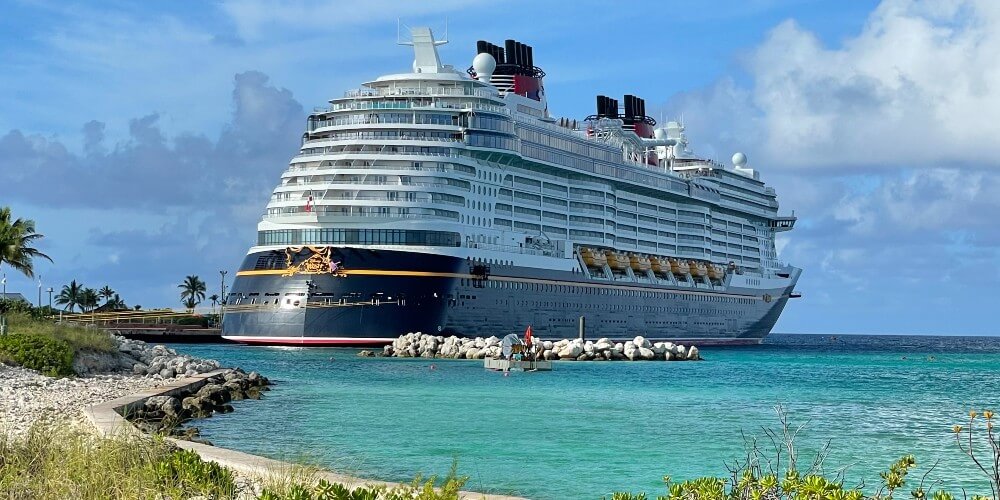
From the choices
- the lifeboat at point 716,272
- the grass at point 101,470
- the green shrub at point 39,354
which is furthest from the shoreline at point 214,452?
the lifeboat at point 716,272

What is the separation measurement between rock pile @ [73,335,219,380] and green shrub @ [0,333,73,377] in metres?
1.01

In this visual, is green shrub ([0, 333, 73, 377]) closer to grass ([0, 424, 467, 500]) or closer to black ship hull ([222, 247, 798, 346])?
grass ([0, 424, 467, 500])

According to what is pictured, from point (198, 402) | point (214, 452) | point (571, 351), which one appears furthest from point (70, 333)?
point (571, 351)

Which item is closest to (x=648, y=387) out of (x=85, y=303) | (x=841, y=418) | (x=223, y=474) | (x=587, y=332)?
(x=841, y=418)

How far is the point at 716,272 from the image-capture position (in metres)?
95.4

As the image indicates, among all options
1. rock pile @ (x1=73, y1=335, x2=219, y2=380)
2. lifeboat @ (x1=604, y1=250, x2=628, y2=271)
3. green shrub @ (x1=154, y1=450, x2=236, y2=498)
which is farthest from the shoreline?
lifeboat @ (x1=604, y1=250, x2=628, y2=271)

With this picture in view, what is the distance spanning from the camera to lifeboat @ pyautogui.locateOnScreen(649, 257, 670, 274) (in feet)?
284

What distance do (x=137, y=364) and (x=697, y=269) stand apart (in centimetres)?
6410

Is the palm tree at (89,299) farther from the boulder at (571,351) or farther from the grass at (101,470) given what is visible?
the grass at (101,470)

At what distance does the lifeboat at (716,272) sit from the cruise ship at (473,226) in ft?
1.74

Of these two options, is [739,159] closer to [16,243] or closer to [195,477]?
[16,243]

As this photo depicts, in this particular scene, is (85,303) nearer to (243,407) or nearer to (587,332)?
(587,332)

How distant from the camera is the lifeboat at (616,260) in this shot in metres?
80.8

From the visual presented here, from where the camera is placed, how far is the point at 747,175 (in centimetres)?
10506
